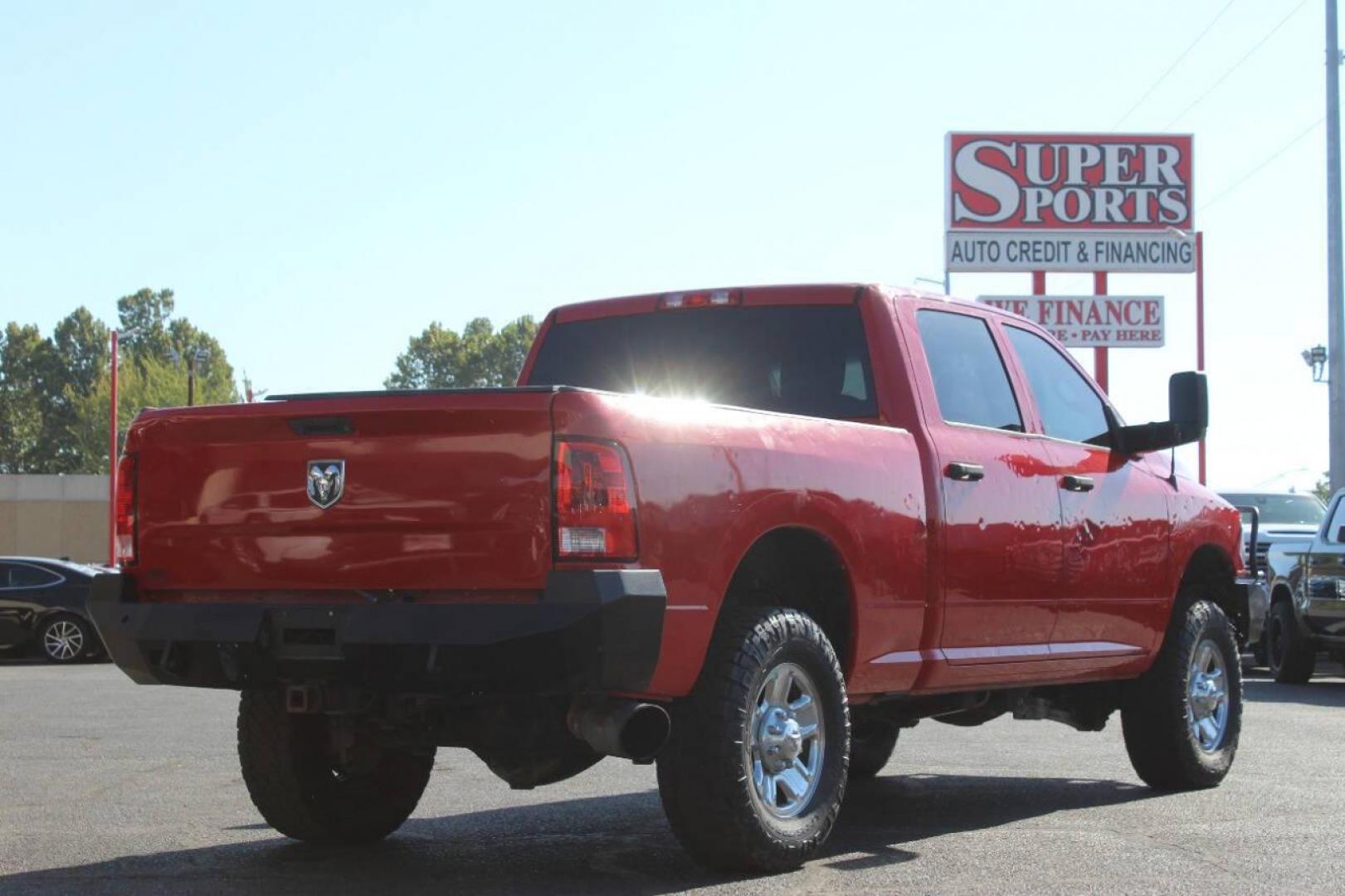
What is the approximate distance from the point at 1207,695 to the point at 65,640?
58.8 ft

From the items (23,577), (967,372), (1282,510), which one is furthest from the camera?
(23,577)

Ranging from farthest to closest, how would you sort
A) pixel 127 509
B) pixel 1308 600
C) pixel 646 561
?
pixel 1308 600
pixel 127 509
pixel 646 561

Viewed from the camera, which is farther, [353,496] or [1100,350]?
[1100,350]

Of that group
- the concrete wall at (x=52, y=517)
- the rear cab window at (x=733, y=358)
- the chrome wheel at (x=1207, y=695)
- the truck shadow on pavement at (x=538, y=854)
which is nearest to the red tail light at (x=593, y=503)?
the truck shadow on pavement at (x=538, y=854)

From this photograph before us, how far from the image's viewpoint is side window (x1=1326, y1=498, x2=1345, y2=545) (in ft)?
59.4

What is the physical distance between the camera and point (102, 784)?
955 cm

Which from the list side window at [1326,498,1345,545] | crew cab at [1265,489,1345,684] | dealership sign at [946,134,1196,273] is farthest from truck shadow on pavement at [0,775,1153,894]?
dealership sign at [946,134,1196,273]

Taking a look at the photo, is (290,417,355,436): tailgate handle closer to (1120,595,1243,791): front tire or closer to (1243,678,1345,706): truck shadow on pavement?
(1120,595,1243,791): front tire

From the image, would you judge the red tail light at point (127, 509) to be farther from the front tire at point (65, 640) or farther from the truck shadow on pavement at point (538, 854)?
the front tire at point (65, 640)

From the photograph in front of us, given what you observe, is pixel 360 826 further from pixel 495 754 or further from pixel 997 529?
pixel 997 529

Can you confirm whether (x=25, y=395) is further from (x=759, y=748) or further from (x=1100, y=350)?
(x=759, y=748)

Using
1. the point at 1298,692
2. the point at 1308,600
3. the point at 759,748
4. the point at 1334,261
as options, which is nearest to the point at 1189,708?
the point at 759,748

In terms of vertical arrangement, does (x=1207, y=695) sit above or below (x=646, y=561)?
below

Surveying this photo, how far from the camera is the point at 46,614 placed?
80.7ft
